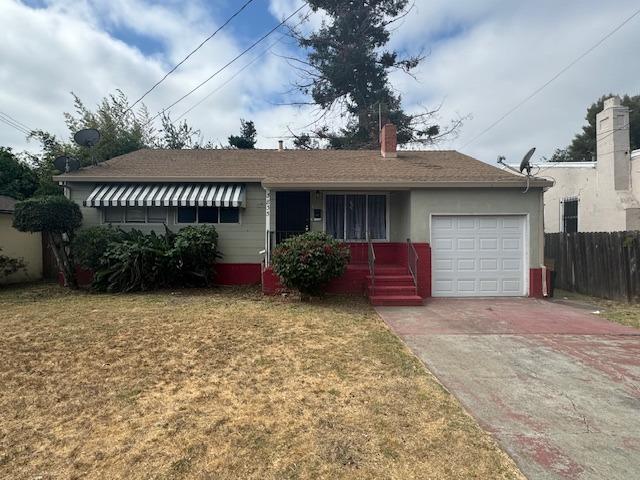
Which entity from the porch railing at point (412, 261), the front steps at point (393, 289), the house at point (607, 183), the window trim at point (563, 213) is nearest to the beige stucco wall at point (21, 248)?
the front steps at point (393, 289)

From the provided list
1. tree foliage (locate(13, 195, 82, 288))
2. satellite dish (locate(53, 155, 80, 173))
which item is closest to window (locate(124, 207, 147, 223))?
tree foliage (locate(13, 195, 82, 288))

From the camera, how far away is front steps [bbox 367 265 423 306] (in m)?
8.82

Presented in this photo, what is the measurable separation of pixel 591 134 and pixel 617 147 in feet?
73.8

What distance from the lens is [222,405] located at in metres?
3.68

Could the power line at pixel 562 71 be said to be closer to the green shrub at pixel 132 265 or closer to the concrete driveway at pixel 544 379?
the concrete driveway at pixel 544 379

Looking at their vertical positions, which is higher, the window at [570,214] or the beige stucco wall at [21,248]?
the window at [570,214]

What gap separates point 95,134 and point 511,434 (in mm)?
13336

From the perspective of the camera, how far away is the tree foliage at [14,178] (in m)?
17.0

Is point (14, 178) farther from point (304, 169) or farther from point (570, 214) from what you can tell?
point (570, 214)

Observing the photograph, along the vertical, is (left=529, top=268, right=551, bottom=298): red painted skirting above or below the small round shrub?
below

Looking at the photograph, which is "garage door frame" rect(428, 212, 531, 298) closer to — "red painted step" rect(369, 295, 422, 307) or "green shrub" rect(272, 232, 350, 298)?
"red painted step" rect(369, 295, 422, 307)

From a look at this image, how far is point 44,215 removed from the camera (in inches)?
383

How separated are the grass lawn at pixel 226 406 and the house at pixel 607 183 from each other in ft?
42.2

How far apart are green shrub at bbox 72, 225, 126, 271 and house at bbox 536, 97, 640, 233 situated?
1676cm
